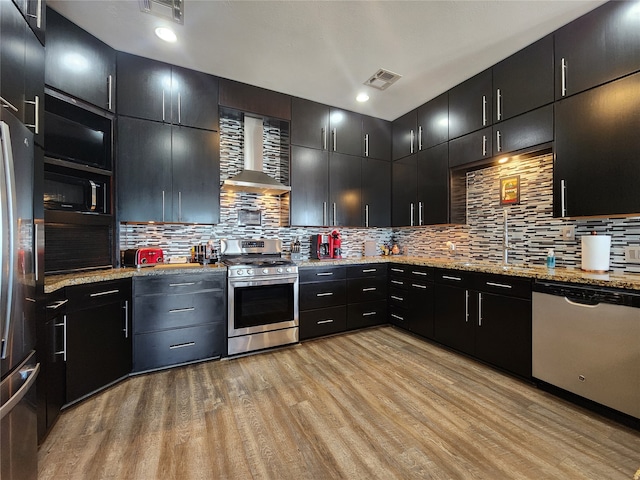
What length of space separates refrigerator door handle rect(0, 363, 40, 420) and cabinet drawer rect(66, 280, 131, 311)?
703 mm

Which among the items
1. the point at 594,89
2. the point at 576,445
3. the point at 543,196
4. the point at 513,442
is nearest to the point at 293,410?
the point at 513,442

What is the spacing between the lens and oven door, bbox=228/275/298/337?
2750 millimetres

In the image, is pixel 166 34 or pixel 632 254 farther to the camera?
pixel 166 34

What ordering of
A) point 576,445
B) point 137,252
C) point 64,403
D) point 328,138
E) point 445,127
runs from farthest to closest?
1. point 328,138
2. point 445,127
3. point 137,252
4. point 64,403
5. point 576,445

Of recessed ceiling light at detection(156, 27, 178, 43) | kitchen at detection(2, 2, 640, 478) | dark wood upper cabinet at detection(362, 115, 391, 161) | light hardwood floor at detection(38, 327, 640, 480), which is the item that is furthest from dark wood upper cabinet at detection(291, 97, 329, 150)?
light hardwood floor at detection(38, 327, 640, 480)

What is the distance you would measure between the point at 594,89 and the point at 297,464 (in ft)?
10.7

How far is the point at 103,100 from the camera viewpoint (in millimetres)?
2404

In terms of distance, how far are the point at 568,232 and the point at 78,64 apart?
443 centimetres

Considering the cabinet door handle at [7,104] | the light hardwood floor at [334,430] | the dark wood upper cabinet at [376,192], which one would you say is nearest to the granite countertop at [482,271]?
the light hardwood floor at [334,430]

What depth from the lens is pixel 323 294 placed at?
3.26 m

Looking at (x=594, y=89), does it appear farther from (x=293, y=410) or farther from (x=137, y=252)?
(x=137, y=252)

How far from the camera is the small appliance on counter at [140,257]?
101 inches

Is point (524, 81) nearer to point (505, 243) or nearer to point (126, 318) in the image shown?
point (505, 243)

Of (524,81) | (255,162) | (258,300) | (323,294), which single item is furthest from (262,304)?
(524,81)
